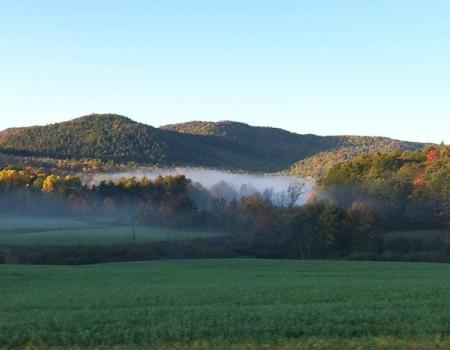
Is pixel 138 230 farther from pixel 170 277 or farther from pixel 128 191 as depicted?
pixel 170 277

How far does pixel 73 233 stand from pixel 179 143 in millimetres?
103763

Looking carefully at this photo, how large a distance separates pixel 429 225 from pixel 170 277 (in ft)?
164

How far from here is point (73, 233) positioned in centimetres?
7300

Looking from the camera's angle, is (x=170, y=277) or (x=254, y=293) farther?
(x=170, y=277)

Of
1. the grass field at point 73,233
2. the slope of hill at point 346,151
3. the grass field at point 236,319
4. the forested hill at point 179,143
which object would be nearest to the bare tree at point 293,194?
the grass field at point 73,233

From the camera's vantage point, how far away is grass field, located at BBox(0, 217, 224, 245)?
65688 millimetres

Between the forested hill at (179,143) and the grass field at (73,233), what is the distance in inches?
2771

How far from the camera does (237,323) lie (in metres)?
13.7

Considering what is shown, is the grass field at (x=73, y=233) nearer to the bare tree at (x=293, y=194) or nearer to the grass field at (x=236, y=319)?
the bare tree at (x=293, y=194)

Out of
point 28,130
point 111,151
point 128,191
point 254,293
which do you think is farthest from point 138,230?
point 28,130

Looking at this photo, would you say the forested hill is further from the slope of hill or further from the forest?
the forest

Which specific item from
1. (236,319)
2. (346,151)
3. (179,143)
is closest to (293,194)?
(236,319)

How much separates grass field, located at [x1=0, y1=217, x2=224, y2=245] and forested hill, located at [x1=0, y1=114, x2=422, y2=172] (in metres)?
70.4

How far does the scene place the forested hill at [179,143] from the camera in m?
164
